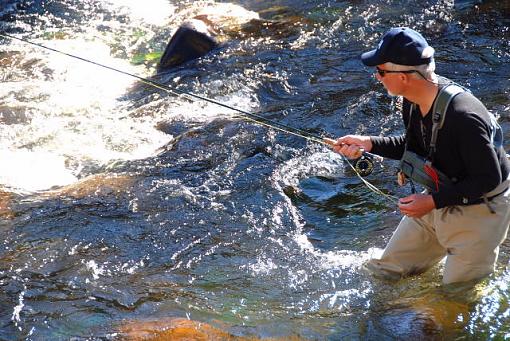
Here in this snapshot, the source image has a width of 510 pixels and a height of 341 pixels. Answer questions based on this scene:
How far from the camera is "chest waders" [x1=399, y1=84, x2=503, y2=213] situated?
3.52 m

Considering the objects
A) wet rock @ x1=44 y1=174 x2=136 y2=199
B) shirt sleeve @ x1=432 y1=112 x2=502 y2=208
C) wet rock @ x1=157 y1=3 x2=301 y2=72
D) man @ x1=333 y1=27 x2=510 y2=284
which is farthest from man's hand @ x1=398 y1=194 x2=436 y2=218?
wet rock @ x1=157 y1=3 x2=301 y2=72

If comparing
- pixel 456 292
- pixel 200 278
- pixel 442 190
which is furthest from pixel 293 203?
pixel 442 190

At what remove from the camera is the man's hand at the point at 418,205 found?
369cm

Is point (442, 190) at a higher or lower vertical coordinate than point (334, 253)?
higher

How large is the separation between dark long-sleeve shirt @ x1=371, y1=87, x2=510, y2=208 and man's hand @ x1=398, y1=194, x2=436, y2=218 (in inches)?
1.3

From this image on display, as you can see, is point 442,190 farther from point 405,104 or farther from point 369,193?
point 369,193

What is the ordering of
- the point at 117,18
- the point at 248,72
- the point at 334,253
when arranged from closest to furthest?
the point at 334,253, the point at 248,72, the point at 117,18

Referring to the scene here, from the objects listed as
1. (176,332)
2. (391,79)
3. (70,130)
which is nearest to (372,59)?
(391,79)

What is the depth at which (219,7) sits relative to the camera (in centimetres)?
1270

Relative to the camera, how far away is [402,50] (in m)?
3.54

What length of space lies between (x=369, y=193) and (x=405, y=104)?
247 centimetres

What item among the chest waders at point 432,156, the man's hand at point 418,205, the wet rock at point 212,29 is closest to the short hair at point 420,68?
the chest waders at point 432,156

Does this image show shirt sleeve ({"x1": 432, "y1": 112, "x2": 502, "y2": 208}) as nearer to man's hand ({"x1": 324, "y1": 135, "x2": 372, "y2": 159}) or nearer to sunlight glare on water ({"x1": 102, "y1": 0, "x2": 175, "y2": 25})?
man's hand ({"x1": 324, "y1": 135, "x2": 372, "y2": 159})

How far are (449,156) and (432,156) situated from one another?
0.36ft
